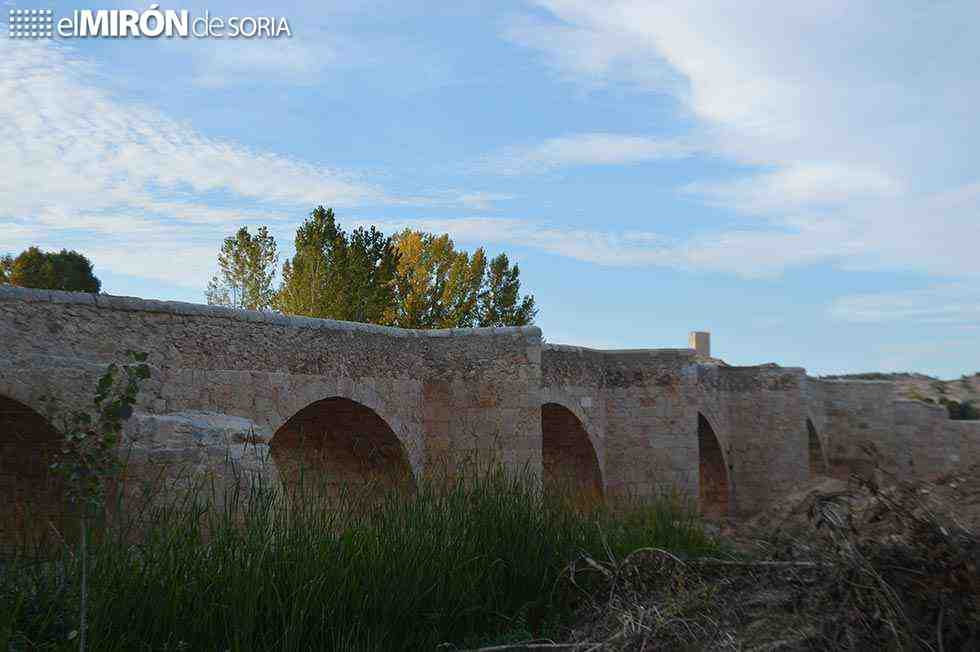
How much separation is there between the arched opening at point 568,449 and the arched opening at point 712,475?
15.2ft

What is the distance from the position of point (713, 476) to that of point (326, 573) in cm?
1510

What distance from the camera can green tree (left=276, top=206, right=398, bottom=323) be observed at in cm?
2802

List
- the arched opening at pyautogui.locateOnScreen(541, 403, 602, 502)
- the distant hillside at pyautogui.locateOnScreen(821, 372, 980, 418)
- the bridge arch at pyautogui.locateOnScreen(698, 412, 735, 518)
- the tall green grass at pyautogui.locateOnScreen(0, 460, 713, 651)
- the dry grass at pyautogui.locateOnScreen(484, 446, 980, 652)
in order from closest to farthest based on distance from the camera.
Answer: the dry grass at pyautogui.locateOnScreen(484, 446, 980, 652)
the tall green grass at pyautogui.locateOnScreen(0, 460, 713, 651)
the arched opening at pyautogui.locateOnScreen(541, 403, 602, 502)
the bridge arch at pyautogui.locateOnScreen(698, 412, 735, 518)
the distant hillside at pyautogui.locateOnScreen(821, 372, 980, 418)

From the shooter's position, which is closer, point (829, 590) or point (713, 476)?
point (829, 590)

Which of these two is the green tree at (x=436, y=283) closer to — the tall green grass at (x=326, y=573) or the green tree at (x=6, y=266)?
the green tree at (x=6, y=266)

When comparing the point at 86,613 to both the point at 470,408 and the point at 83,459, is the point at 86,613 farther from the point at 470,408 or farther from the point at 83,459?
the point at 470,408

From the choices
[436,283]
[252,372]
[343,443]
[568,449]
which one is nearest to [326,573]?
[252,372]

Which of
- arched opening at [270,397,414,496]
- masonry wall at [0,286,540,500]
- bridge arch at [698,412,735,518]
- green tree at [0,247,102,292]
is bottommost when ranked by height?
bridge arch at [698,412,735,518]

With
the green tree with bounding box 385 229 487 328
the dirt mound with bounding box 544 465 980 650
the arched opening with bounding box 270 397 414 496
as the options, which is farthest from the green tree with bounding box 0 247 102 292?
the dirt mound with bounding box 544 465 980 650

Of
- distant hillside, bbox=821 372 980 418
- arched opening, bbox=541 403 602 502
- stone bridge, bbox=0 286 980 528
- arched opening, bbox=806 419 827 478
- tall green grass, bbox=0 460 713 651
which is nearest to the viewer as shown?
tall green grass, bbox=0 460 713 651

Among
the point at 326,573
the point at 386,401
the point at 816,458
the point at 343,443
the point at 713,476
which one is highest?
the point at 386,401

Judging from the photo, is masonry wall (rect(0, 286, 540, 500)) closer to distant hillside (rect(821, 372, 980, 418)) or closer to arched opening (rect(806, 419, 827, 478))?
arched opening (rect(806, 419, 827, 478))

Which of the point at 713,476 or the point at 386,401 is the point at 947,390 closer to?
the point at 713,476

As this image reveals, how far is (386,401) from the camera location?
10.8 m
